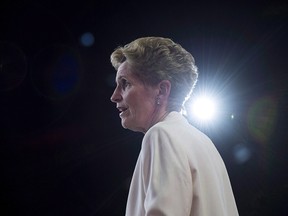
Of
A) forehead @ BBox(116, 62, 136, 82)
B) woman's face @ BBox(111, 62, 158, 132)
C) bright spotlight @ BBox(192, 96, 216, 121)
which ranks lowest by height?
bright spotlight @ BBox(192, 96, 216, 121)

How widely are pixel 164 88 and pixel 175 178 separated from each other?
1.16ft

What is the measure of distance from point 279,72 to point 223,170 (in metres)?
2.61

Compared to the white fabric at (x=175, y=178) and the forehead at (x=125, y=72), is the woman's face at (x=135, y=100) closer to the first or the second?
the forehead at (x=125, y=72)

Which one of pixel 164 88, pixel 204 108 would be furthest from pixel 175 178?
pixel 204 108

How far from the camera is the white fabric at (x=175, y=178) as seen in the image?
78cm

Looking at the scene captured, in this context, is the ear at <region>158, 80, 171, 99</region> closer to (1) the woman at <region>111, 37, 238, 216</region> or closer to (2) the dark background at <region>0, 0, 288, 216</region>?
(1) the woman at <region>111, 37, 238, 216</region>

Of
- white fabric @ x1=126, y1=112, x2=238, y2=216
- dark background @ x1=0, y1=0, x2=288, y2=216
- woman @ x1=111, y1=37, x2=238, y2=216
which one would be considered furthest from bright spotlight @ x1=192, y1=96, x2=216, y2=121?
white fabric @ x1=126, y1=112, x2=238, y2=216

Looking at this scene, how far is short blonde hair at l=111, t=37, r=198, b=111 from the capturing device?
1084 millimetres

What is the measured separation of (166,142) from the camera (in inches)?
32.5

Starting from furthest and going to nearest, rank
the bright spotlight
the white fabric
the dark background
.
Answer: the dark background
the bright spotlight
the white fabric

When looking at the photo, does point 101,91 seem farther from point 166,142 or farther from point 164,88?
point 166,142

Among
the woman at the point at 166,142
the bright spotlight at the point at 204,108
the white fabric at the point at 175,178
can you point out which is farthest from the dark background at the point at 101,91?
the white fabric at the point at 175,178

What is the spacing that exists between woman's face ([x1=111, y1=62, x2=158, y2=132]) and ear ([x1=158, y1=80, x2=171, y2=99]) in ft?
0.05

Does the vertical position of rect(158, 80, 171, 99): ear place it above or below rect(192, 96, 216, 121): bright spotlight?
above
